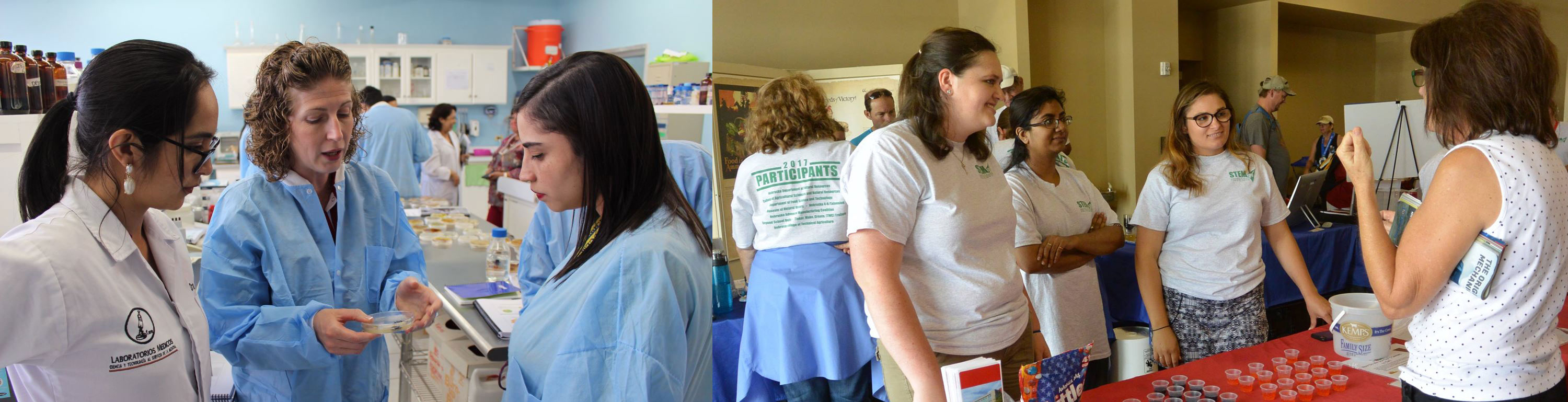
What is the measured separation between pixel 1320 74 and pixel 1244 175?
3.18 metres

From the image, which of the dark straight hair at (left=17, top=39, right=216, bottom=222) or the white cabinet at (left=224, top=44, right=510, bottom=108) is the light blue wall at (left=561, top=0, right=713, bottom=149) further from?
the dark straight hair at (left=17, top=39, right=216, bottom=222)

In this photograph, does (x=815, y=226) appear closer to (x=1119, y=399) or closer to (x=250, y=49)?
(x=1119, y=399)

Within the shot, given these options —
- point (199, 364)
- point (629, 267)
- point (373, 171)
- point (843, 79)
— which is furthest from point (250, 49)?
point (629, 267)

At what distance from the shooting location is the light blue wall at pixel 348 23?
7.55 meters

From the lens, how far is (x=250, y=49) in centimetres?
864

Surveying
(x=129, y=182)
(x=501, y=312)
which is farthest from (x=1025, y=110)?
(x=129, y=182)

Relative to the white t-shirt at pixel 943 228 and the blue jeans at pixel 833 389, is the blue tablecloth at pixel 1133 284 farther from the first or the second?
the white t-shirt at pixel 943 228

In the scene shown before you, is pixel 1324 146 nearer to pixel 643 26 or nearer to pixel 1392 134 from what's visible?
pixel 1392 134

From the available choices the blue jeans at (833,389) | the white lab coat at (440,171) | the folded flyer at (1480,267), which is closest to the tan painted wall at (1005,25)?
the blue jeans at (833,389)

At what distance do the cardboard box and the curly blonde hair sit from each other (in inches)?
40.5

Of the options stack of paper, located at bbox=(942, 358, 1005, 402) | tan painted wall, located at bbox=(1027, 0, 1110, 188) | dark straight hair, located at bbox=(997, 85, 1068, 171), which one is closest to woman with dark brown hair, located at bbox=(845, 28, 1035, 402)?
stack of paper, located at bbox=(942, 358, 1005, 402)

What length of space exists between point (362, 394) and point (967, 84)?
145 cm

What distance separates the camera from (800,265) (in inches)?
104

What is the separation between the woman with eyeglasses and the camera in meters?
2.69
